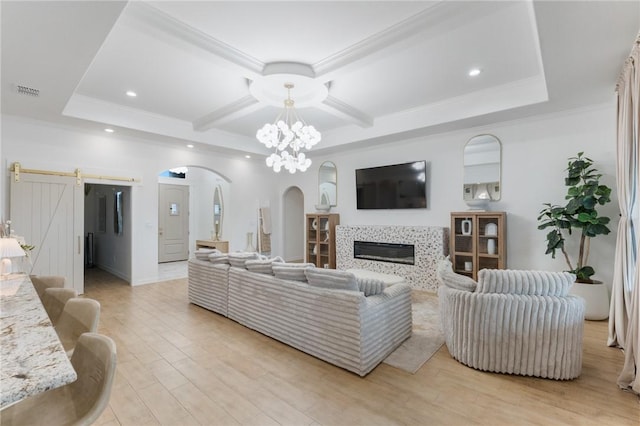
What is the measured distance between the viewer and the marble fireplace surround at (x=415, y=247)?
5.39 metres

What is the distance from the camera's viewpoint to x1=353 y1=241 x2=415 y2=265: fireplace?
226 inches

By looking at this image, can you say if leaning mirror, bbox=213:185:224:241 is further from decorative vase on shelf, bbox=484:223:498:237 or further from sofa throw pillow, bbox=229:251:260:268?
decorative vase on shelf, bbox=484:223:498:237

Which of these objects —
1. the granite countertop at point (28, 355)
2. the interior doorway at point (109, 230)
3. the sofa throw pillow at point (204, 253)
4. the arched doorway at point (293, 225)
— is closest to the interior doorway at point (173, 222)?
the interior doorway at point (109, 230)

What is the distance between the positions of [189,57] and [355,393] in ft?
12.6

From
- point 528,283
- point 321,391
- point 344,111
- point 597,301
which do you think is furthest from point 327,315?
point 597,301

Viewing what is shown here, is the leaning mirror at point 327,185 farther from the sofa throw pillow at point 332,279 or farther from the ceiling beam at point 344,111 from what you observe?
the sofa throw pillow at point 332,279

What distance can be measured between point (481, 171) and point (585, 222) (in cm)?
173

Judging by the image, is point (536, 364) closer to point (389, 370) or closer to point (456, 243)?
point (389, 370)

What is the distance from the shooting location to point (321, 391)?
2363 millimetres

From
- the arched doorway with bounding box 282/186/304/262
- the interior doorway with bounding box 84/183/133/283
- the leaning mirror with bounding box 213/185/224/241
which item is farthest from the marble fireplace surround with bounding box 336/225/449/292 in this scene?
the interior doorway with bounding box 84/183/133/283

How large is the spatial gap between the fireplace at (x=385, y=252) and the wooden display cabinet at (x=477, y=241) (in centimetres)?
82

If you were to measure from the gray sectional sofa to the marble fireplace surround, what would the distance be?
2.31m

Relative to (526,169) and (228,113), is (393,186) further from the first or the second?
(228,113)

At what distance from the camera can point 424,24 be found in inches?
108
